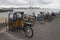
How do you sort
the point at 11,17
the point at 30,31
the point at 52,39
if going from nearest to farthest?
the point at 52,39 < the point at 30,31 < the point at 11,17

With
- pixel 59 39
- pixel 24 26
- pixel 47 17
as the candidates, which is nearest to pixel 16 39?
Answer: pixel 24 26

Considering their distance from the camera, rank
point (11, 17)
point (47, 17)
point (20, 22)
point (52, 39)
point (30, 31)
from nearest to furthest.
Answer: point (52, 39)
point (30, 31)
point (20, 22)
point (11, 17)
point (47, 17)

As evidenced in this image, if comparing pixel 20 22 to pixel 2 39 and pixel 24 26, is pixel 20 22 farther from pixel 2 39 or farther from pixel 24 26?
pixel 2 39

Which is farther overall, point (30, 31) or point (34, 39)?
point (30, 31)

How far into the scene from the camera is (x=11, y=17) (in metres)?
12.1

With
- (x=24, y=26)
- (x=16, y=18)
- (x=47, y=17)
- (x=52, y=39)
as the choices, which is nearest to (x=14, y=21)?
(x=16, y=18)

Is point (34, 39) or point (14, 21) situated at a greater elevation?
point (14, 21)

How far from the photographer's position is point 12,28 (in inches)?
466

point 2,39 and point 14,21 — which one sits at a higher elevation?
point 14,21

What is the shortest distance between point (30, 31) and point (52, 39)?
1617mm

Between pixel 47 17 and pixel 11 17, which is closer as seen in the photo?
pixel 11 17

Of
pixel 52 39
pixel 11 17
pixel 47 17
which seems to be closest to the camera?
pixel 52 39

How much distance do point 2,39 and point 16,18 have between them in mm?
2927

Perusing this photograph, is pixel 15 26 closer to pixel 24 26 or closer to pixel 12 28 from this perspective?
pixel 12 28
